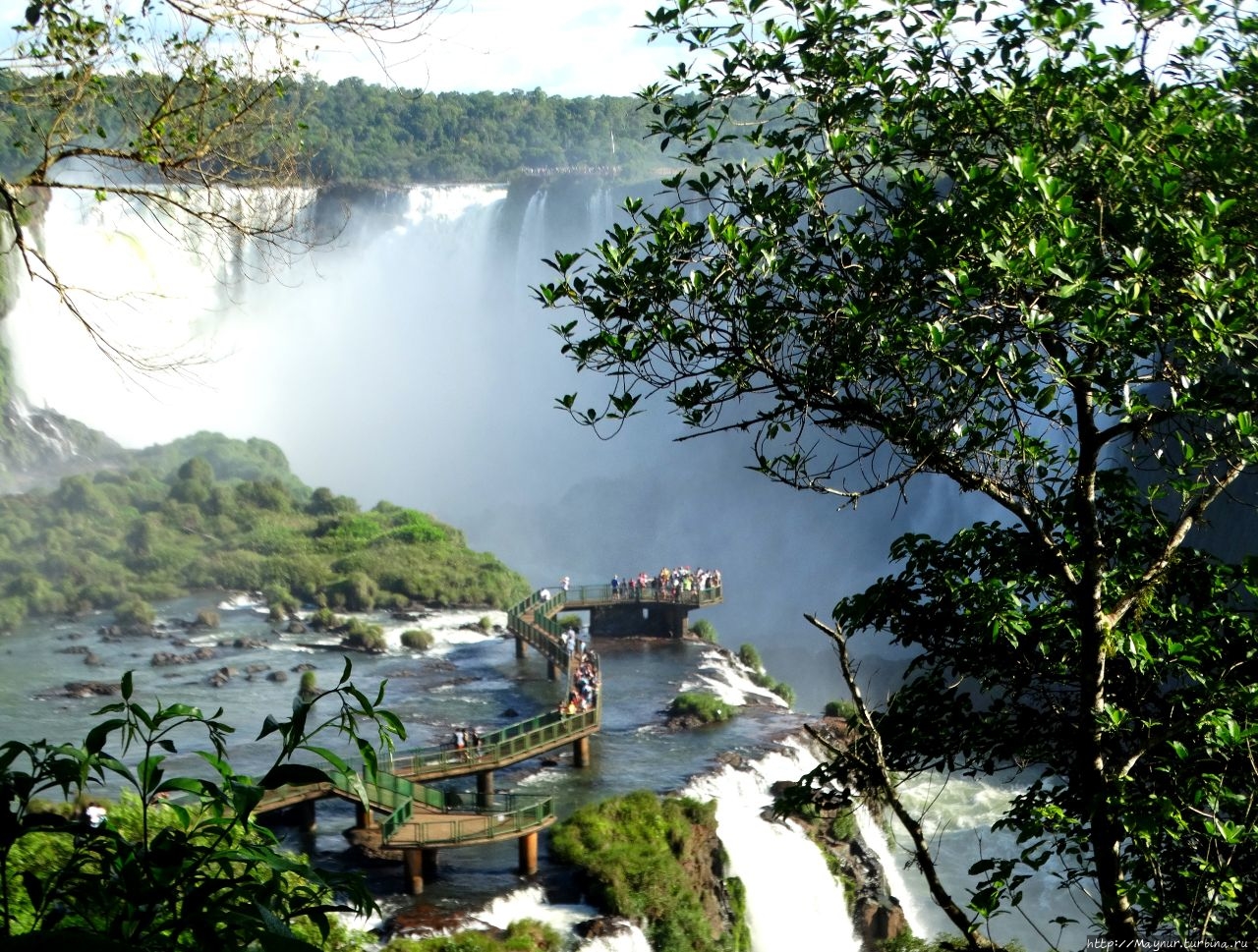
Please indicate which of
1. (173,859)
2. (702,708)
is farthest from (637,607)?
(173,859)

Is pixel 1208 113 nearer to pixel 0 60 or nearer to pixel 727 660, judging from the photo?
pixel 0 60

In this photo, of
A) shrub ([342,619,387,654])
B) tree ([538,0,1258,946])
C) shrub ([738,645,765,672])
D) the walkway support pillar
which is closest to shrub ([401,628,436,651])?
shrub ([342,619,387,654])

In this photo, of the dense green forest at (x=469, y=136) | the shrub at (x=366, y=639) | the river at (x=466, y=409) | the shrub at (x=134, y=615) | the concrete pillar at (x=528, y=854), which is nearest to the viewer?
the concrete pillar at (x=528, y=854)

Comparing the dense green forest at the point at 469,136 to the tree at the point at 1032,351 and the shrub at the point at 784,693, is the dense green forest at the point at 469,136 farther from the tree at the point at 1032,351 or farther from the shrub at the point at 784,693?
the tree at the point at 1032,351

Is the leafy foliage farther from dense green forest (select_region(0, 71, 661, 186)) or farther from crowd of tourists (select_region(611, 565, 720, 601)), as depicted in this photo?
dense green forest (select_region(0, 71, 661, 186))

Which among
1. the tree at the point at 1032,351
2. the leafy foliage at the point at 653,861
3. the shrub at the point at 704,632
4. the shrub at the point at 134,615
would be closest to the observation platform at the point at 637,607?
the shrub at the point at 704,632
